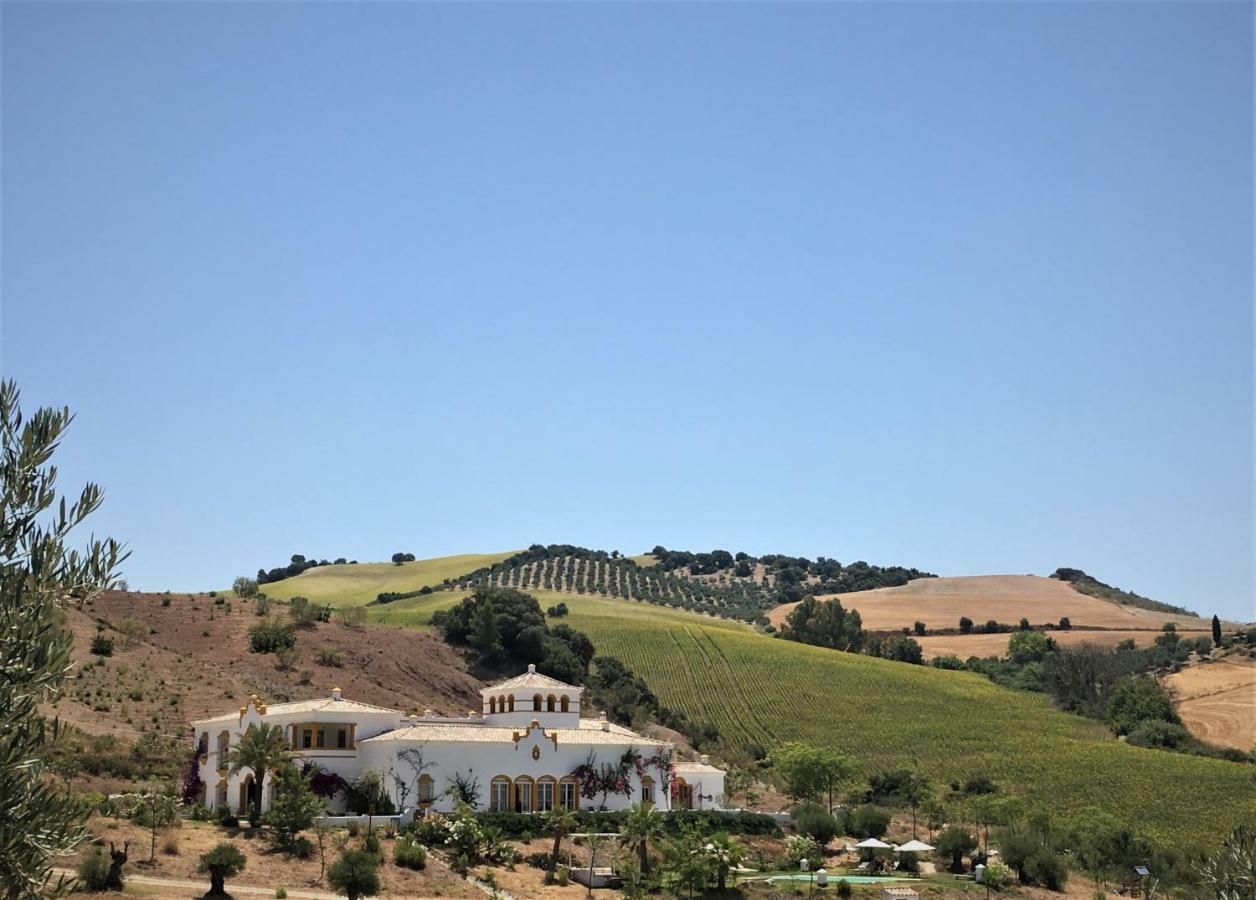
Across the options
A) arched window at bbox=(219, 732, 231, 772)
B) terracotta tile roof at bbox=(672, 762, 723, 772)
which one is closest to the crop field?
terracotta tile roof at bbox=(672, 762, 723, 772)

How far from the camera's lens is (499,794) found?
186 feet

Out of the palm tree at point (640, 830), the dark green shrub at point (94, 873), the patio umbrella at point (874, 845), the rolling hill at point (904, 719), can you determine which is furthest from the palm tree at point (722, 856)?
the rolling hill at point (904, 719)

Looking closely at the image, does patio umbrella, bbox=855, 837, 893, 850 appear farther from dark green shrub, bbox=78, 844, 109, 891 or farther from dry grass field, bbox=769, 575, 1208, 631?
dry grass field, bbox=769, 575, 1208, 631

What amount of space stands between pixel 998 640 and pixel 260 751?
107 m

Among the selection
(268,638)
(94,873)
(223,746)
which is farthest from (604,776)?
(268,638)

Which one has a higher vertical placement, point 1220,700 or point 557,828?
point 1220,700

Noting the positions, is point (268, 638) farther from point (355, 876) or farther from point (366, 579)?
point (366, 579)

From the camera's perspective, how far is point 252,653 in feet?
272

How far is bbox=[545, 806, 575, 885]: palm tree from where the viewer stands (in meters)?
49.1

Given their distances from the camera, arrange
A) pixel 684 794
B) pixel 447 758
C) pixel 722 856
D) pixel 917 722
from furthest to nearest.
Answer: pixel 917 722 → pixel 684 794 → pixel 447 758 → pixel 722 856

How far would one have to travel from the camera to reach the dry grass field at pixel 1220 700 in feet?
314

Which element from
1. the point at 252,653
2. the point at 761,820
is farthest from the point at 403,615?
the point at 761,820

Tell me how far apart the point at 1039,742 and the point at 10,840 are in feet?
267

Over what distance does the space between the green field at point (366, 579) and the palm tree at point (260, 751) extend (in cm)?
10167
